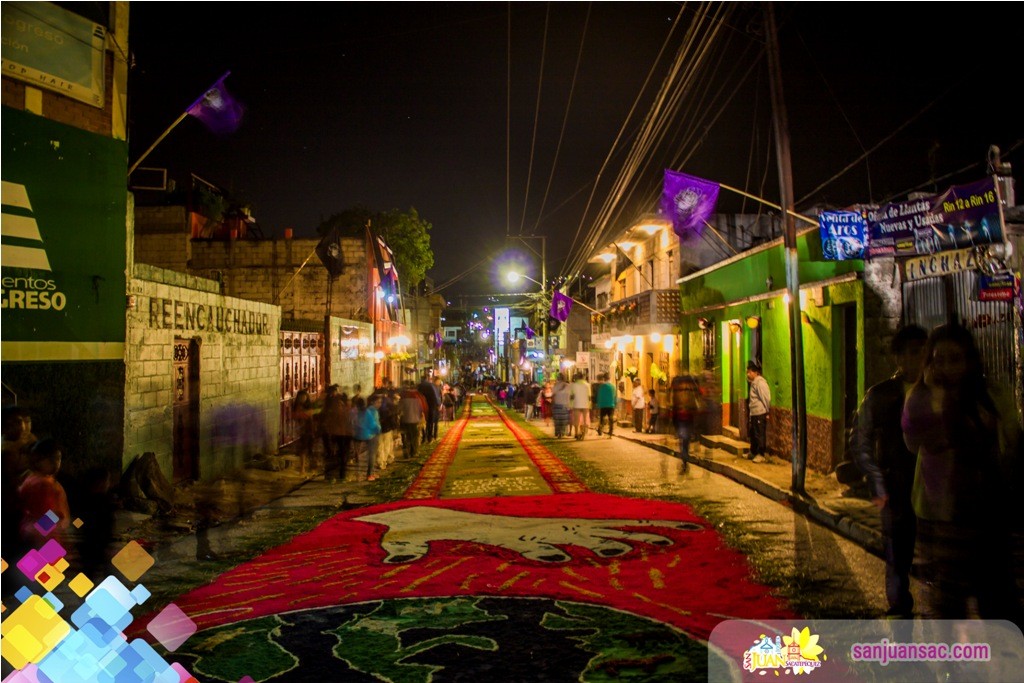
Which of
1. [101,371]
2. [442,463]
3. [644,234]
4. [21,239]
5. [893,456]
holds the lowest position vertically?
[442,463]

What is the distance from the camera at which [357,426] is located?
14352mm

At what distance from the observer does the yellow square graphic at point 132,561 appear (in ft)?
25.3

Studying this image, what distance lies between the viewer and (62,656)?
17.4ft

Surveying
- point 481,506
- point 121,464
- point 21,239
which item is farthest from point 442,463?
point 21,239

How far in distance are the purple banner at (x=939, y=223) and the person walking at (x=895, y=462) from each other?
205 inches

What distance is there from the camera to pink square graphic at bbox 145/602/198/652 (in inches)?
222

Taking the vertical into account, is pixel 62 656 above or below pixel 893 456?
below

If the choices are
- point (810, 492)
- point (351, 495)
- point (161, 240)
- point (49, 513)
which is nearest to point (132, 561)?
point (49, 513)

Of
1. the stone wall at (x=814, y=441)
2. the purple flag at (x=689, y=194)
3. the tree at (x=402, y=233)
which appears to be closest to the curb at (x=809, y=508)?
the stone wall at (x=814, y=441)

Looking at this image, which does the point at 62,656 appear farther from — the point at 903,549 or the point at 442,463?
the point at 442,463

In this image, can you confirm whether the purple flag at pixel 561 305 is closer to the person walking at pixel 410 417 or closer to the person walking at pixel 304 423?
the person walking at pixel 410 417

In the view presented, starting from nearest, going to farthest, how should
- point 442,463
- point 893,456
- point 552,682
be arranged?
point 552,682
point 893,456
point 442,463

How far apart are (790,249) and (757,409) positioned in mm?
4137

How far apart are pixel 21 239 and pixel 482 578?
24.3 ft
